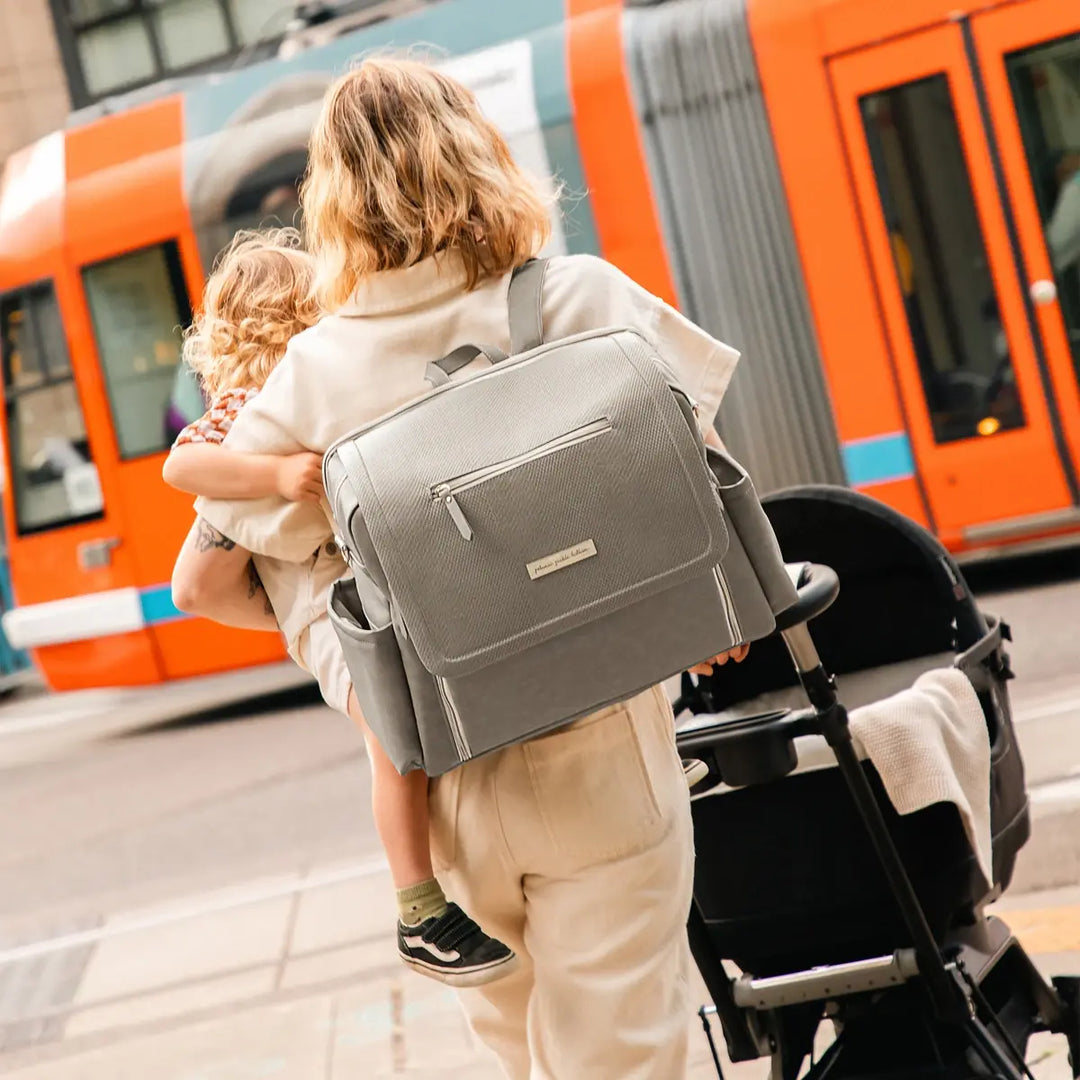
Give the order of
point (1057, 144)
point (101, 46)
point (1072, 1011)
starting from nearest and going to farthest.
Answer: point (1072, 1011)
point (1057, 144)
point (101, 46)

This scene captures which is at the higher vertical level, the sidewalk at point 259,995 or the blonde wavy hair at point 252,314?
the blonde wavy hair at point 252,314

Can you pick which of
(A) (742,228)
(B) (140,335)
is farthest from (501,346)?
(B) (140,335)

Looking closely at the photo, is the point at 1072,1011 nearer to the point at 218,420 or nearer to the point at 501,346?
the point at 501,346

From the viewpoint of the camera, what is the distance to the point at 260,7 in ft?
68.0

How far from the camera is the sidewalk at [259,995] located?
3703 mm

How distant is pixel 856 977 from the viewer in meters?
2.49

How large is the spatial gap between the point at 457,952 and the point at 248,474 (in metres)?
0.67

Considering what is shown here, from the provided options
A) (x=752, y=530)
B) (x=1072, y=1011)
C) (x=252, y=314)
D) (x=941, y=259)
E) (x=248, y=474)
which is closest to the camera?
(x=752, y=530)

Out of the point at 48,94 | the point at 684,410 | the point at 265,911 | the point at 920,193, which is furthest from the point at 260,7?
the point at 684,410

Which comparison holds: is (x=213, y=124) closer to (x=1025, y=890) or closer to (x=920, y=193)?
(x=920, y=193)

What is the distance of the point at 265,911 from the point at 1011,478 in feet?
13.8

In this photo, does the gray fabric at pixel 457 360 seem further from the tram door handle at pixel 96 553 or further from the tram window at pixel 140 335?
the tram door handle at pixel 96 553

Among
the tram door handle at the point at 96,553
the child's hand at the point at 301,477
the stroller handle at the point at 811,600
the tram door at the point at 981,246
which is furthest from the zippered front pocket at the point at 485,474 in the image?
the tram door handle at the point at 96,553

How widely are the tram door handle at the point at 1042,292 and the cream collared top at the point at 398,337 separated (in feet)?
20.0
